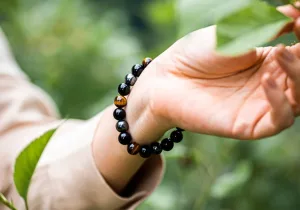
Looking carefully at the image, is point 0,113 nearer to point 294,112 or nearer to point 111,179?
point 111,179

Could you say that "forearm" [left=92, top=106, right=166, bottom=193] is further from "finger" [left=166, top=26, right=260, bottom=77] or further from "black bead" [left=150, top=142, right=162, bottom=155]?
"finger" [left=166, top=26, right=260, bottom=77]

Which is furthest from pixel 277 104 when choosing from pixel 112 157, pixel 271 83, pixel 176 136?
pixel 112 157

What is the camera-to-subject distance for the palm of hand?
2.10 feet

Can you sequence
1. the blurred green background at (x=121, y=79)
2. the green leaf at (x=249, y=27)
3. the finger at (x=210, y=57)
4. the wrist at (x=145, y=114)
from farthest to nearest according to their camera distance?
the blurred green background at (x=121, y=79) < the wrist at (x=145, y=114) < the finger at (x=210, y=57) < the green leaf at (x=249, y=27)

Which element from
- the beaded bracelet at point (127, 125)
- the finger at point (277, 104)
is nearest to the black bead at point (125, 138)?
the beaded bracelet at point (127, 125)

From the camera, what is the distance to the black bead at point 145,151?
83 centimetres

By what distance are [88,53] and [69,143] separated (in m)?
0.85

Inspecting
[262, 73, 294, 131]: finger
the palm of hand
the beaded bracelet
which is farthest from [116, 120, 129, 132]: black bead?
[262, 73, 294, 131]: finger

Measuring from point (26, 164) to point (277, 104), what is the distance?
287 mm

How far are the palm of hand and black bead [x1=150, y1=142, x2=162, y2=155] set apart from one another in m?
0.09

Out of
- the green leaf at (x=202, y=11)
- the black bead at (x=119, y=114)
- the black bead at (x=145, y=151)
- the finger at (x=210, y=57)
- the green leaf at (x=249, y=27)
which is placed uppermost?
the green leaf at (x=202, y=11)

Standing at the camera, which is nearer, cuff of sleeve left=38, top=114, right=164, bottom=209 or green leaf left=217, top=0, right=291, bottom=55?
green leaf left=217, top=0, right=291, bottom=55

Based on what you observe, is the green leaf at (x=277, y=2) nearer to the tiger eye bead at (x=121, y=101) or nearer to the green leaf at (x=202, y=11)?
the green leaf at (x=202, y=11)

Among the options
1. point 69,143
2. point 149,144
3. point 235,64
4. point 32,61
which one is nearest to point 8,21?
point 32,61
